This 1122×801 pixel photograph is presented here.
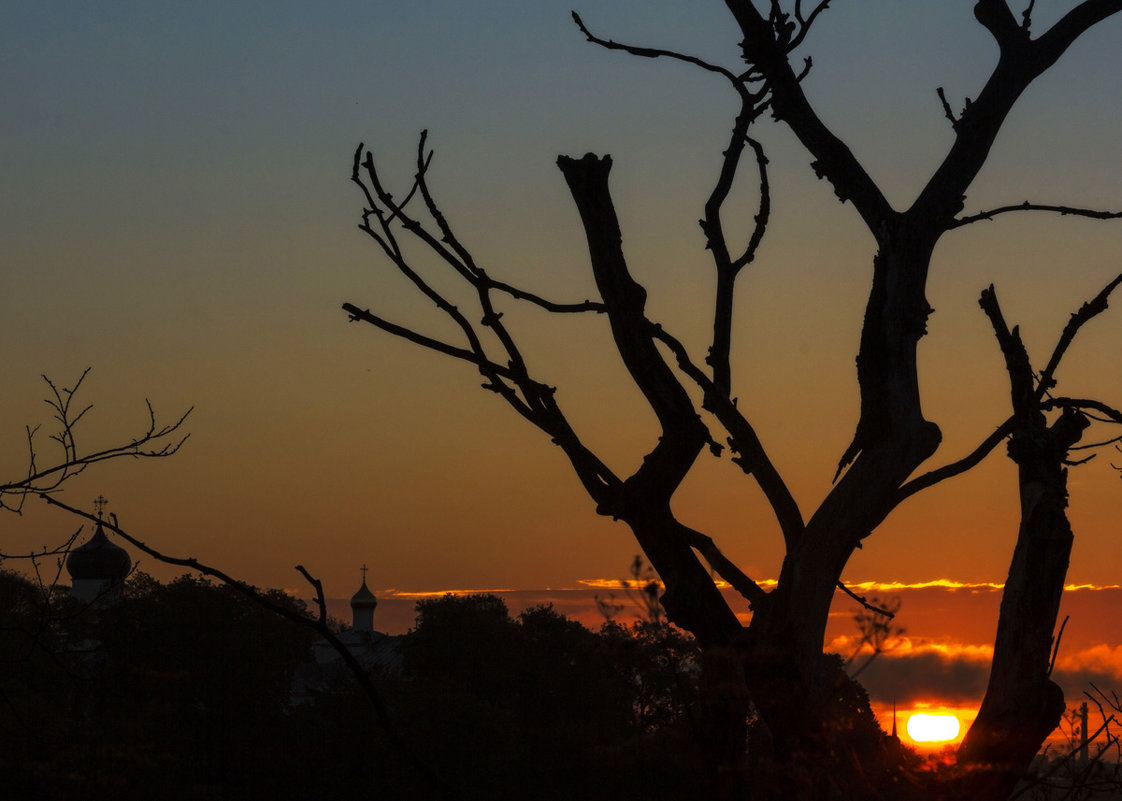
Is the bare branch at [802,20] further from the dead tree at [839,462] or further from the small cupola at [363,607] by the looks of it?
the small cupola at [363,607]

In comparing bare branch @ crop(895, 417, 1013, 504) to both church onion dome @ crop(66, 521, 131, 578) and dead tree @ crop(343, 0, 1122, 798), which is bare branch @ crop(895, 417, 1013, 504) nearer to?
dead tree @ crop(343, 0, 1122, 798)

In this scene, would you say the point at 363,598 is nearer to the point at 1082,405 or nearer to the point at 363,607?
the point at 363,607

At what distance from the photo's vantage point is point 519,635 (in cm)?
6362

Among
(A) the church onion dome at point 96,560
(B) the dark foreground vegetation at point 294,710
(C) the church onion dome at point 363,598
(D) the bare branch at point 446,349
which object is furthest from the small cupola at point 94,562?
(D) the bare branch at point 446,349

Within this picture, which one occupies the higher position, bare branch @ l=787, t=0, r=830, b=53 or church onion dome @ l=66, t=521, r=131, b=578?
church onion dome @ l=66, t=521, r=131, b=578

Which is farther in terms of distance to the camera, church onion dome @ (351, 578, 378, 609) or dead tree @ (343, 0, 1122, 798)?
church onion dome @ (351, 578, 378, 609)

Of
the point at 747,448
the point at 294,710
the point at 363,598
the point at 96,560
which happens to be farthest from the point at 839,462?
the point at 363,598

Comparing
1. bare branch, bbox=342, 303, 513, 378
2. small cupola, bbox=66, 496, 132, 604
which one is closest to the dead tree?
bare branch, bbox=342, 303, 513, 378

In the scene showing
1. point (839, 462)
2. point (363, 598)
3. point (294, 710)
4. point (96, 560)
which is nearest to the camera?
point (839, 462)

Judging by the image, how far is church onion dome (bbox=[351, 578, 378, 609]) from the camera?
112938mm

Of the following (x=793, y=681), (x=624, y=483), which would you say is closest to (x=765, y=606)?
(x=793, y=681)

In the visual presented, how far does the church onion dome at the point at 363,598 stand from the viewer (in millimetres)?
112938

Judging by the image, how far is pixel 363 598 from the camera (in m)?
113

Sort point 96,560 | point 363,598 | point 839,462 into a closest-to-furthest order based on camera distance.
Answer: point 839,462
point 96,560
point 363,598
